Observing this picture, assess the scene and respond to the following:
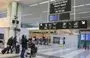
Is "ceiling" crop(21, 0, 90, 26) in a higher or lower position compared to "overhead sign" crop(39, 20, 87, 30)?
higher

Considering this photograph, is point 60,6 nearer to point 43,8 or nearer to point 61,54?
point 61,54

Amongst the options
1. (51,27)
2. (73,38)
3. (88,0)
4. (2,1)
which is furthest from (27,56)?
(73,38)

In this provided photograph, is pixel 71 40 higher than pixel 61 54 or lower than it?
higher

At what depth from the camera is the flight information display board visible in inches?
353

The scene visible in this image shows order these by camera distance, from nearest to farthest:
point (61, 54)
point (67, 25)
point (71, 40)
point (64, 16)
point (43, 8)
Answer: point (64, 16)
point (67, 25)
point (61, 54)
point (43, 8)
point (71, 40)

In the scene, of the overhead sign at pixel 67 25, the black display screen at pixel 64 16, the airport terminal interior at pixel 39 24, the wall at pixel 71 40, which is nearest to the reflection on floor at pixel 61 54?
the airport terminal interior at pixel 39 24

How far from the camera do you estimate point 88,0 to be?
12727mm

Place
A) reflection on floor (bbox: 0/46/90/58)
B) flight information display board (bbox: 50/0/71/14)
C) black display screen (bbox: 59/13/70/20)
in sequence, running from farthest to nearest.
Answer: reflection on floor (bbox: 0/46/90/58)
black display screen (bbox: 59/13/70/20)
flight information display board (bbox: 50/0/71/14)

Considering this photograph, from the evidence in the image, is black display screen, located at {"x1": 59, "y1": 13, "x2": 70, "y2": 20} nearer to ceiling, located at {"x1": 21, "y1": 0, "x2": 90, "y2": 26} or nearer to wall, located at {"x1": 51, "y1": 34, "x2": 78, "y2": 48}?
ceiling, located at {"x1": 21, "y1": 0, "x2": 90, "y2": 26}

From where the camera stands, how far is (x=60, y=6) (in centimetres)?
934

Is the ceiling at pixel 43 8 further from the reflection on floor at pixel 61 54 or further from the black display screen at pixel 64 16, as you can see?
the reflection on floor at pixel 61 54

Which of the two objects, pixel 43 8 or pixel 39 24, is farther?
pixel 43 8

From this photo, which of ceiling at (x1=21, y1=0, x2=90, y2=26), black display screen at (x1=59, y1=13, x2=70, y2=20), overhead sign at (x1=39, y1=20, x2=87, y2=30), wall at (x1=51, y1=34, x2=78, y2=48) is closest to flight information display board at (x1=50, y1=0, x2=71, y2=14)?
black display screen at (x1=59, y1=13, x2=70, y2=20)

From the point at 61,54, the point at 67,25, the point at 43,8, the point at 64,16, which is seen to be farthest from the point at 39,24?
the point at 64,16
